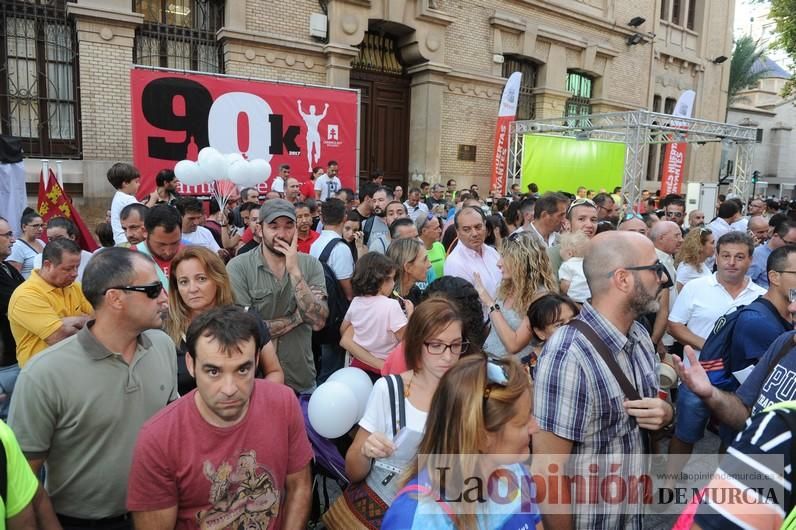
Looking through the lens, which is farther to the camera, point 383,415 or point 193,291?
point 193,291

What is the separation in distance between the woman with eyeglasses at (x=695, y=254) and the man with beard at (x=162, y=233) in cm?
495

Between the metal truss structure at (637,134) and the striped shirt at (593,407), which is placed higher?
the metal truss structure at (637,134)

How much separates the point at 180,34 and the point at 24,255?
8310mm

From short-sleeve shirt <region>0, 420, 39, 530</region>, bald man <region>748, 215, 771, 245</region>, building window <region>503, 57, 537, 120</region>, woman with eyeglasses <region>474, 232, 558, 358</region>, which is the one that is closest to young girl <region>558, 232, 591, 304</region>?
woman with eyeglasses <region>474, 232, 558, 358</region>

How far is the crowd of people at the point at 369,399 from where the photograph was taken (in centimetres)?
162

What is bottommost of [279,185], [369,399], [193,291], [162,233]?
[369,399]

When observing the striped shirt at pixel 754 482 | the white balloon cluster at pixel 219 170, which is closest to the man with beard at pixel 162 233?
the striped shirt at pixel 754 482

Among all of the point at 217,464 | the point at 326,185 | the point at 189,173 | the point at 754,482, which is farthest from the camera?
the point at 326,185

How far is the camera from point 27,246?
5.27 metres

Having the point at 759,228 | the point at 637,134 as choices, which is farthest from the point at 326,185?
the point at 637,134

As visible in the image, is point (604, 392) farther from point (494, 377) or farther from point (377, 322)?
point (377, 322)

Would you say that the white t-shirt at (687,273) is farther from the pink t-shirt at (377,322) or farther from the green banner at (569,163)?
the green banner at (569,163)

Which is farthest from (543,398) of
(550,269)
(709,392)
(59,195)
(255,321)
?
(59,195)

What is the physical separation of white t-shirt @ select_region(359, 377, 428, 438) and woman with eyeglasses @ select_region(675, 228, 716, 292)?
4.37 m
